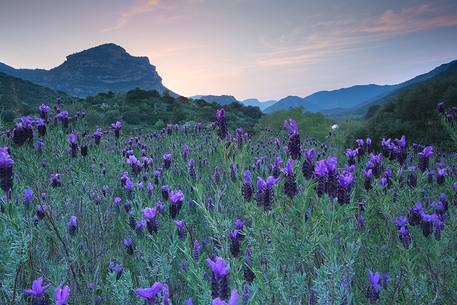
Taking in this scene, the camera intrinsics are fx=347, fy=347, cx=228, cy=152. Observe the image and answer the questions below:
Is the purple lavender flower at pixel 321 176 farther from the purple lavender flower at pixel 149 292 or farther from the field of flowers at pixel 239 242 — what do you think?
the purple lavender flower at pixel 149 292

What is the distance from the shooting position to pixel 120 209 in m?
3.50

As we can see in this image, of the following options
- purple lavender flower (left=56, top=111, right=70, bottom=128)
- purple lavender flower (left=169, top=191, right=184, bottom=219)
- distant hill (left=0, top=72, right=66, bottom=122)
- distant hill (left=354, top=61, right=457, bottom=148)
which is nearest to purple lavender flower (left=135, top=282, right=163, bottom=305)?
purple lavender flower (left=169, top=191, right=184, bottom=219)

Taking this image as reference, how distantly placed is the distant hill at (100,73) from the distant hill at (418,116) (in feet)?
483

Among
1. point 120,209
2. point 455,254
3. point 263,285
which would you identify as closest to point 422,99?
point 455,254

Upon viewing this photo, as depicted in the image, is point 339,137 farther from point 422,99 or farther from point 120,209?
point 120,209

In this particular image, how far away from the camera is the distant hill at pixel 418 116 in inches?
319

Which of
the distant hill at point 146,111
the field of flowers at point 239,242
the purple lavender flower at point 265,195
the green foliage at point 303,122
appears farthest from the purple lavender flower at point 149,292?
the green foliage at point 303,122

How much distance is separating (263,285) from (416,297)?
84 centimetres

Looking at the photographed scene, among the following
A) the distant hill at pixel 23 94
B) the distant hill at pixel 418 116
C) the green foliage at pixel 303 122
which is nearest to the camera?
the distant hill at pixel 418 116

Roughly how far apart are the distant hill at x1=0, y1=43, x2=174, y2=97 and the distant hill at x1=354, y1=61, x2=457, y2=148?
147 m

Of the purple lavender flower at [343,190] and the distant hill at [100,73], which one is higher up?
the distant hill at [100,73]

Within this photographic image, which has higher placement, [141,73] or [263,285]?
[141,73]

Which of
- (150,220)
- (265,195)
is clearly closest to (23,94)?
(150,220)

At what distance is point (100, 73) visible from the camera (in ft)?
516
